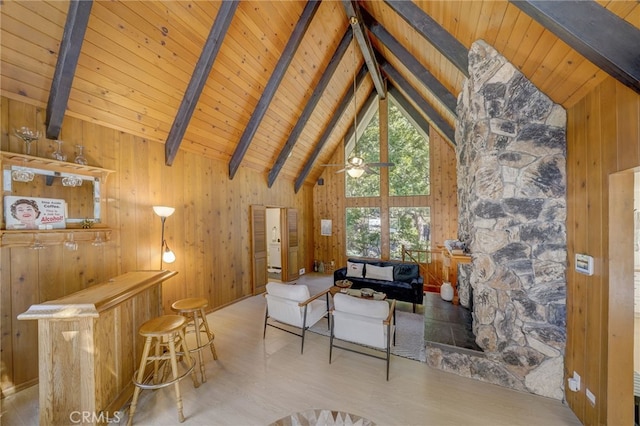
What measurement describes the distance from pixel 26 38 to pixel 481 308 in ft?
18.1

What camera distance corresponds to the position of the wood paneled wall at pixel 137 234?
249 cm

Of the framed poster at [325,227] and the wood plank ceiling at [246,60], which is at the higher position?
the wood plank ceiling at [246,60]

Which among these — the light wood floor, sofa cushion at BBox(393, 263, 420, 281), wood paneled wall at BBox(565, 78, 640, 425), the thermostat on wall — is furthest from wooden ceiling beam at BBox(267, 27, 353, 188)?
the thermostat on wall

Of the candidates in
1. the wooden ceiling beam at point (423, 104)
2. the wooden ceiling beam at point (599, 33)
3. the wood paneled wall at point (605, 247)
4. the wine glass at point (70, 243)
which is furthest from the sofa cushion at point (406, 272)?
the wine glass at point (70, 243)

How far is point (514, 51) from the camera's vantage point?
228 cm

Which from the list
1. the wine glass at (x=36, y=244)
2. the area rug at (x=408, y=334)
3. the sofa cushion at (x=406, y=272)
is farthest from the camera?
the sofa cushion at (x=406, y=272)

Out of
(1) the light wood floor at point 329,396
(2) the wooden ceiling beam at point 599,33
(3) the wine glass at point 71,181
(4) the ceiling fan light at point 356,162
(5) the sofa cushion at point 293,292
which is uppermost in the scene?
(2) the wooden ceiling beam at point 599,33

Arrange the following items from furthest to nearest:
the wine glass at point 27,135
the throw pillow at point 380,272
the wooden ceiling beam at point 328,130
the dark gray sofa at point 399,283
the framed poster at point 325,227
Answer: the framed poster at point 325,227 < the wooden ceiling beam at point 328,130 < the throw pillow at point 380,272 < the dark gray sofa at point 399,283 < the wine glass at point 27,135

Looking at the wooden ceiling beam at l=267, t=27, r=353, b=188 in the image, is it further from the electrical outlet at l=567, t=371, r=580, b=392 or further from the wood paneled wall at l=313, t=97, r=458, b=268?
the electrical outlet at l=567, t=371, r=580, b=392

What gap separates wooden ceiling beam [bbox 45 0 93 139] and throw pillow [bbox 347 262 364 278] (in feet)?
17.5

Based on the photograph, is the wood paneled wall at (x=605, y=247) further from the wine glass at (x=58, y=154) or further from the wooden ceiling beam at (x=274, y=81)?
the wine glass at (x=58, y=154)

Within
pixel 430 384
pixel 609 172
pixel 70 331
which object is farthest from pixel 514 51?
pixel 70 331

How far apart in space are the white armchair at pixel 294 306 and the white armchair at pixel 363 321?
0.43 meters

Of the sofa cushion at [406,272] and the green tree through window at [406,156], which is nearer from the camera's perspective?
the sofa cushion at [406,272]
